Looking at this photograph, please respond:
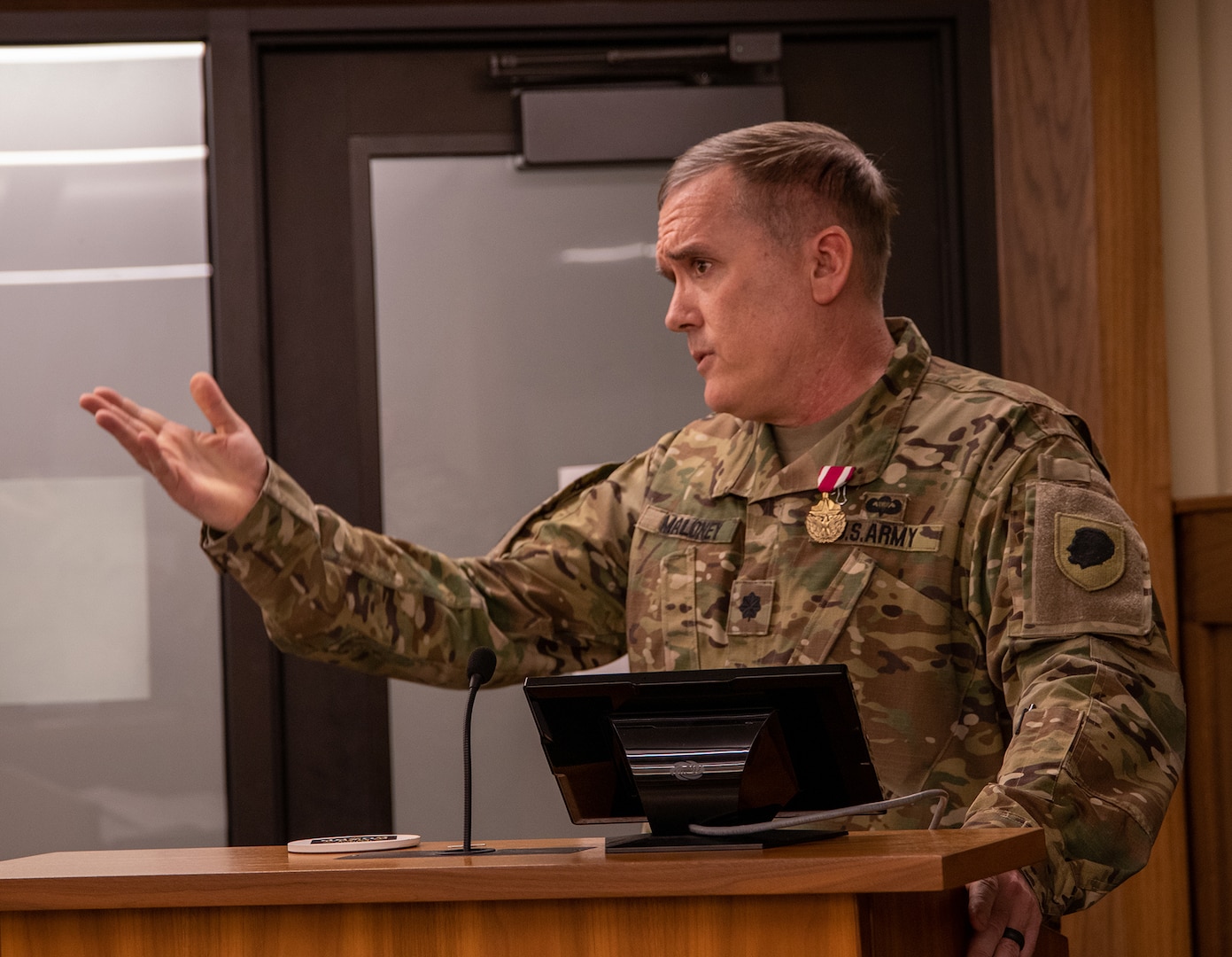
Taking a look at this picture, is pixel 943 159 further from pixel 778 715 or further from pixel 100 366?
pixel 778 715

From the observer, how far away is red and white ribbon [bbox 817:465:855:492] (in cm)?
172

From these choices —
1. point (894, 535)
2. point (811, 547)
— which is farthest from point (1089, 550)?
point (811, 547)

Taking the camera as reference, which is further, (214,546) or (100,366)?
(100,366)

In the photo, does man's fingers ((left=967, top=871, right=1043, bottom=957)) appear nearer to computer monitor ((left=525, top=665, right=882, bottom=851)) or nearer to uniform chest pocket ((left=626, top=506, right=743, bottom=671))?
computer monitor ((left=525, top=665, right=882, bottom=851))

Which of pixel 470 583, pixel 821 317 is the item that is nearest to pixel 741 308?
pixel 821 317

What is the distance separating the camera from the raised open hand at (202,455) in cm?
154

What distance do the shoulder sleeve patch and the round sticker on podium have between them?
0.67 metres

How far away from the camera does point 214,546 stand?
63.7 inches

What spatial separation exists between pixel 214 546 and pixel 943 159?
5.42 feet

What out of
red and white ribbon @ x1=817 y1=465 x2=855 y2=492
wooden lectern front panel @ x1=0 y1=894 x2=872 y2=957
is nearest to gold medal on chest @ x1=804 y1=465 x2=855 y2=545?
red and white ribbon @ x1=817 y1=465 x2=855 y2=492

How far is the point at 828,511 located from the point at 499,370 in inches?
41.4

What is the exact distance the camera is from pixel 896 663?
1.63 m

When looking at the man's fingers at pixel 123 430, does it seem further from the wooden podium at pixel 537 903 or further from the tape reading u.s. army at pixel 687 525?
the tape reading u.s. army at pixel 687 525

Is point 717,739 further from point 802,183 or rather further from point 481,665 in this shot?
point 802,183
